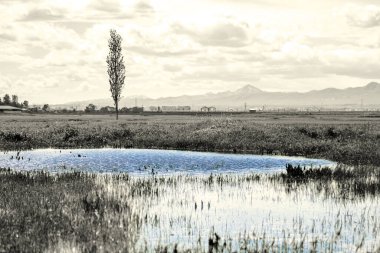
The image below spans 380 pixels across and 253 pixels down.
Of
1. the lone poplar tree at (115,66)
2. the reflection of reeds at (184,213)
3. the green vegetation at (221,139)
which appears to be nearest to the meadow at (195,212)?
the reflection of reeds at (184,213)

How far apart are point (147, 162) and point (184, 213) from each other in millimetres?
17628

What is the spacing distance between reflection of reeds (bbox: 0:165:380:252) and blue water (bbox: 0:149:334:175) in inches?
181

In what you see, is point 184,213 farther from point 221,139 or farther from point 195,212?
point 221,139

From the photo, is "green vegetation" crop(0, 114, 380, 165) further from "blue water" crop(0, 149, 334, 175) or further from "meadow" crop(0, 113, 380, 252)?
"meadow" crop(0, 113, 380, 252)

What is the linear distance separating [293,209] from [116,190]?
25.4 ft

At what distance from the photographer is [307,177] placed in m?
26.9

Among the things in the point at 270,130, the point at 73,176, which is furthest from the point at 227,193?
the point at 270,130

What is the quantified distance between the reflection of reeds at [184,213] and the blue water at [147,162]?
15.1 feet

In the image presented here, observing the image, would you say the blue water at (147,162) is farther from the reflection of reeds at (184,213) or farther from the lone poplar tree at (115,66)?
the lone poplar tree at (115,66)

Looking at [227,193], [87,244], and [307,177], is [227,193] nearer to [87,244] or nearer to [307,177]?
[307,177]

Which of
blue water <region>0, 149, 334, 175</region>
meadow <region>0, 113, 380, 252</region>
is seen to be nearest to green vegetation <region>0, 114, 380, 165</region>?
blue water <region>0, 149, 334, 175</region>

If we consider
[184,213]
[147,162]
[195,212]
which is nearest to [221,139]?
[147,162]

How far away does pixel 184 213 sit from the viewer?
1828 cm

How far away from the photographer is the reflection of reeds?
13836 millimetres
